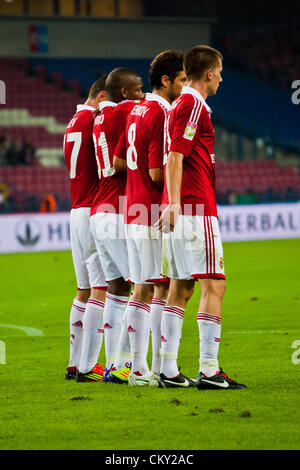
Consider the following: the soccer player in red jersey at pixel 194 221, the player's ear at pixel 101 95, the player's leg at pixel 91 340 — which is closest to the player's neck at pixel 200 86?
the soccer player in red jersey at pixel 194 221

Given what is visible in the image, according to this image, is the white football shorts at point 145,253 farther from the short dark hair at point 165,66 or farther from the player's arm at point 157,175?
the short dark hair at point 165,66

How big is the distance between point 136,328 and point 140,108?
1539mm

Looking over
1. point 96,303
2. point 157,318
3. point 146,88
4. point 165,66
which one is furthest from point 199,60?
point 146,88

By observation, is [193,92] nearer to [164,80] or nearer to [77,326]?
[164,80]

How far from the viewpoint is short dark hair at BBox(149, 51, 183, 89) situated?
5.99 meters

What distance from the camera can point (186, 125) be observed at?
560cm

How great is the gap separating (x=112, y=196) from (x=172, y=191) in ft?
2.88

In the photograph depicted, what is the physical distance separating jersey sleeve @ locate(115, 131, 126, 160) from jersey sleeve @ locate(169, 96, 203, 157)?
0.62 m

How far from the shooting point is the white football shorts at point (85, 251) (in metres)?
6.54

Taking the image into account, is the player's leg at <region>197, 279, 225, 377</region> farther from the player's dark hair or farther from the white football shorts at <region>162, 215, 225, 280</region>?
the player's dark hair

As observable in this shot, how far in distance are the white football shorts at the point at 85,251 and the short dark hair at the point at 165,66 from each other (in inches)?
45.8

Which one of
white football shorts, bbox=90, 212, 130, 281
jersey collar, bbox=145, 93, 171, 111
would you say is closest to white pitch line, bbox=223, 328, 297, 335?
white football shorts, bbox=90, 212, 130, 281

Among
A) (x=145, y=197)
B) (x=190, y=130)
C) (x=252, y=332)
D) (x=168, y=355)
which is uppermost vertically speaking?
(x=190, y=130)
